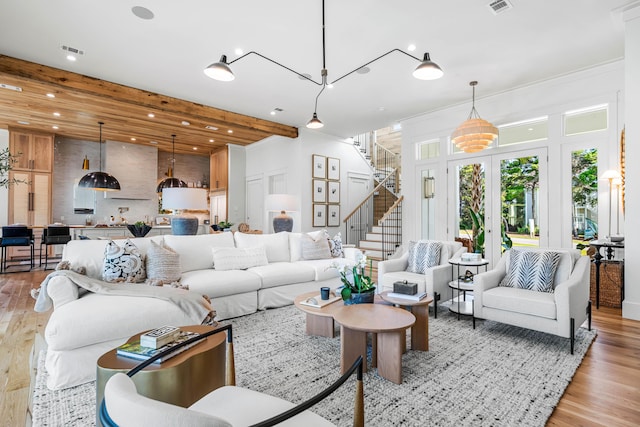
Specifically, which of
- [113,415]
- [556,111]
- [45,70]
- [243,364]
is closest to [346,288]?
[243,364]

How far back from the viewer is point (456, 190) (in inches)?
241

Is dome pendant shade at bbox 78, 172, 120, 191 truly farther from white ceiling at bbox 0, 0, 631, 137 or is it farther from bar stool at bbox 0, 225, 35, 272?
white ceiling at bbox 0, 0, 631, 137

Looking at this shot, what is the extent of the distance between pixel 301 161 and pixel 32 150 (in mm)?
6341

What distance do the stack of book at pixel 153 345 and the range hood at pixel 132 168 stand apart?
8.29m

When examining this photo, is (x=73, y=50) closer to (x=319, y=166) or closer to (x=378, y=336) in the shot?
(x=378, y=336)

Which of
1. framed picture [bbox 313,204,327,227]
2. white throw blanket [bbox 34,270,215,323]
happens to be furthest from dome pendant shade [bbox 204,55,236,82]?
framed picture [bbox 313,204,327,227]

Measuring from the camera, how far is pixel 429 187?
258 inches

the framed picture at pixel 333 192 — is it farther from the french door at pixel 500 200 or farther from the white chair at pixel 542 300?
the white chair at pixel 542 300

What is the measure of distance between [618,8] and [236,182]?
8207 mm

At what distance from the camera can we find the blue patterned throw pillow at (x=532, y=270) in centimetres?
317

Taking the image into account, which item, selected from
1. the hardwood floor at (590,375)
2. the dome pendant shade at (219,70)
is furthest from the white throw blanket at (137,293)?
the dome pendant shade at (219,70)

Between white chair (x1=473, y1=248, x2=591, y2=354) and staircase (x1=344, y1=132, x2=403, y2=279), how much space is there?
3.88 metres

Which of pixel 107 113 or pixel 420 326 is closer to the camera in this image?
pixel 420 326

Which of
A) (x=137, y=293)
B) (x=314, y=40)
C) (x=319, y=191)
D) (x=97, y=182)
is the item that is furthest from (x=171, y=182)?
(x=137, y=293)
